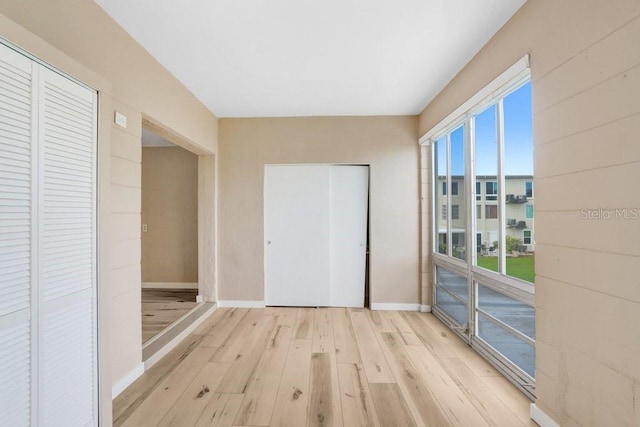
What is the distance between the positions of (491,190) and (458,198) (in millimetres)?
613

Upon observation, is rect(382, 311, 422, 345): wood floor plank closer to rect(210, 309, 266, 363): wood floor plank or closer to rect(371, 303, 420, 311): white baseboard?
rect(371, 303, 420, 311): white baseboard

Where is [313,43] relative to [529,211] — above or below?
above

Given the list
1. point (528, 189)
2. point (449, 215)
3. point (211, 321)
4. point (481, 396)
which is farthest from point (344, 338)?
point (528, 189)

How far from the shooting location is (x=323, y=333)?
2912 mm

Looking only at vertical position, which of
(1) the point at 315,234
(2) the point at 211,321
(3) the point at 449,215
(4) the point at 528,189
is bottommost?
(2) the point at 211,321

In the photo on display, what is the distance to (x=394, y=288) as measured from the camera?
3.65 m

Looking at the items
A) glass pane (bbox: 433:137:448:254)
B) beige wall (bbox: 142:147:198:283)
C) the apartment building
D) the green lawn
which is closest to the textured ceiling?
the apartment building

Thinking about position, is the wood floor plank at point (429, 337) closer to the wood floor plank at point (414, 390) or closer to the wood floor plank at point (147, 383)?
the wood floor plank at point (414, 390)

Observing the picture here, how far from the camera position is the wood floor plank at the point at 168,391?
168 cm

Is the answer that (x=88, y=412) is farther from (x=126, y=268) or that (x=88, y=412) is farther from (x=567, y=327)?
(x=567, y=327)

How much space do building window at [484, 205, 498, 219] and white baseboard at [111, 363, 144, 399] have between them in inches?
126

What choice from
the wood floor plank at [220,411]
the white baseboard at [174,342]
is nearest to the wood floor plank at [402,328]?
the wood floor plank at [220,411]

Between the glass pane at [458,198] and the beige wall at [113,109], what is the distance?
9.69ft

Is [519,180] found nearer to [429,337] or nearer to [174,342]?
[429,337]
